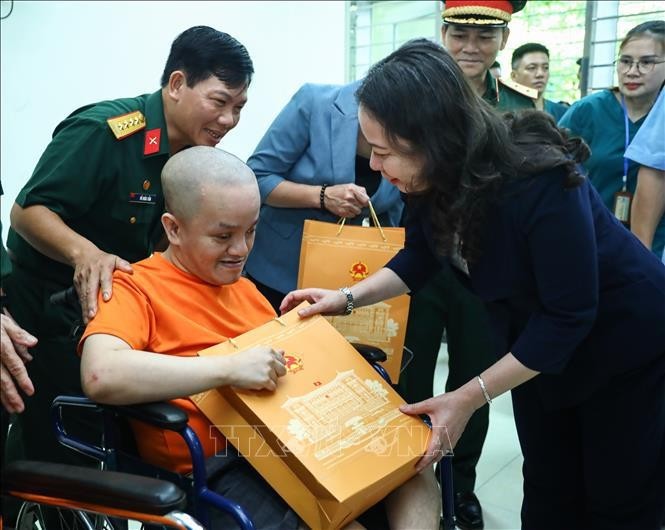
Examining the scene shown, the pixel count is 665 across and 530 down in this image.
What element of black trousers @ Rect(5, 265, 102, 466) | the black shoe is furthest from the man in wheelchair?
the black shoe

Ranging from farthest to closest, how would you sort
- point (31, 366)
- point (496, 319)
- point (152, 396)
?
1. point (31, 366)
2. point (496, 319)
3. point (152, 396)

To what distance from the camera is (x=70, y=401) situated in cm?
135

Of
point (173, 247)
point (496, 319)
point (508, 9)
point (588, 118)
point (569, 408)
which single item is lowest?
point (569, 408)

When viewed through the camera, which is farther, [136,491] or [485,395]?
[485,395]

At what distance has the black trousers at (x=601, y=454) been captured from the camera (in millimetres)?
1436

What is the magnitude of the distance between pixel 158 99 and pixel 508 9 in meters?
1.20

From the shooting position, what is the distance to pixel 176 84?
5.59 ft

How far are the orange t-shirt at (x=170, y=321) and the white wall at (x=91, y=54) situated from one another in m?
1.58

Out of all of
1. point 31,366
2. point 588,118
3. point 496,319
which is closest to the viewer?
point 496,319

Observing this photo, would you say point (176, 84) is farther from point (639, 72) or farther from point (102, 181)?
point (639, 72)

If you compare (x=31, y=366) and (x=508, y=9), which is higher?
(x=508, y=9)

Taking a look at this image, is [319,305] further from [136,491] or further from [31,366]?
[31,366]

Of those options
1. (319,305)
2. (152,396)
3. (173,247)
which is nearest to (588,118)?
(319,305)

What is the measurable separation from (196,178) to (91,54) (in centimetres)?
204
